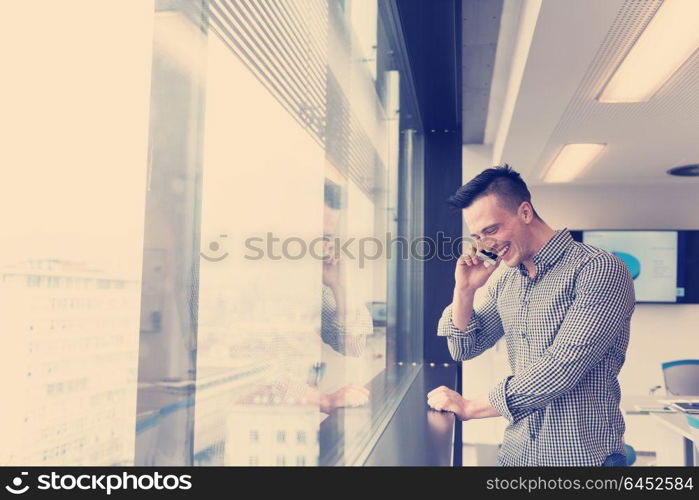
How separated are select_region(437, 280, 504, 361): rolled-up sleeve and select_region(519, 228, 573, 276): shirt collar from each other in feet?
1.08

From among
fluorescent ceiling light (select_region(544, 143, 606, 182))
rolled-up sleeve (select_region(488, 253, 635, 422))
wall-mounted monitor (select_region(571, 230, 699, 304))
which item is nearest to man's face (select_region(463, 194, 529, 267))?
rolled-up sleeve (select_region(488, 253, 635, 422))

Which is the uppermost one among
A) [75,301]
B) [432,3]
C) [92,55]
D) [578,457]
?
[432,3]

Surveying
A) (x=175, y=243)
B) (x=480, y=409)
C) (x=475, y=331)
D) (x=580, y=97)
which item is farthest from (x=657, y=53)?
(x=175, y=243)

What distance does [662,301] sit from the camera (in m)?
6.34

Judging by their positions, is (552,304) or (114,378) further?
(552,304)

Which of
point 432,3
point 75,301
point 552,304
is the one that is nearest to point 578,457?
point 552,304

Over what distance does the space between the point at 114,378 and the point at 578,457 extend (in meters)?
1.24

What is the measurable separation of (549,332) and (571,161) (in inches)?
169

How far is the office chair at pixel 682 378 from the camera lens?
4.90 meters

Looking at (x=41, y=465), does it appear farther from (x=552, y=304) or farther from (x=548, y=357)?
(x=552, y=304)

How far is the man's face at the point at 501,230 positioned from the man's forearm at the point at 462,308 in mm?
168

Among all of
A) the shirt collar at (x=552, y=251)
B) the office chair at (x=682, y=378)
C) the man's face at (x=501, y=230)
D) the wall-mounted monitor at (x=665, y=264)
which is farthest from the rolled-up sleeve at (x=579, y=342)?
the wall-mounted monitor at (x=665, y=264)

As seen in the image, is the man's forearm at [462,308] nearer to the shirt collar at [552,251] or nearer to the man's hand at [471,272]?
the man's hand at [471,272]

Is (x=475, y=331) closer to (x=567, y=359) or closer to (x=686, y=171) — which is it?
(x=567, y=359)
